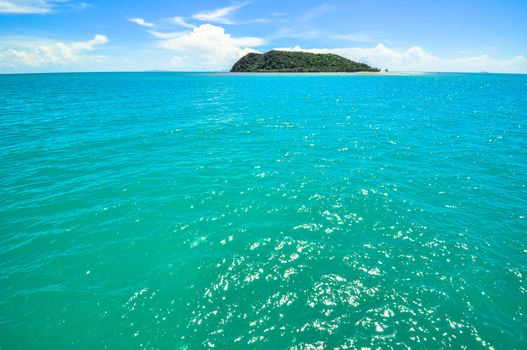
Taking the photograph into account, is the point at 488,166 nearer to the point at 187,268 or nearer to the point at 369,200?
the point at 369,200

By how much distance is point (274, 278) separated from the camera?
12172 mm

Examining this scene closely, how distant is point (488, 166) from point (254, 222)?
23.5 m

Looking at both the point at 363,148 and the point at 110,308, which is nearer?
the point at 110,308

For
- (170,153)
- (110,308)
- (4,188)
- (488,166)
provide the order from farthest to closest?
(170,153)
(488,166)
(4,188)
(110,308)

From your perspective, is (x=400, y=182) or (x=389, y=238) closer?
(x=389, y=238)

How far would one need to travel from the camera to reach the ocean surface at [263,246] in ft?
33.1

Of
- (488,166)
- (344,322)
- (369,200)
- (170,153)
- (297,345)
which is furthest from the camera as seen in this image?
(170,153)

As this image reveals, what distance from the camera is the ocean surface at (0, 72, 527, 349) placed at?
1009cm

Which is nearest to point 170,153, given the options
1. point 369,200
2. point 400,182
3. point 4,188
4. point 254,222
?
point 4,188

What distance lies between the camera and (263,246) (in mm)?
14359

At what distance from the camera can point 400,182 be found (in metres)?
21.6

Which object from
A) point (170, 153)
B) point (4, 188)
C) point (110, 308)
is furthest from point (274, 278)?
point (4, 188)

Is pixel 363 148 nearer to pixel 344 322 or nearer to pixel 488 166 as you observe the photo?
pixel 488 166

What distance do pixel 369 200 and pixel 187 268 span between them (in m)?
12.8
